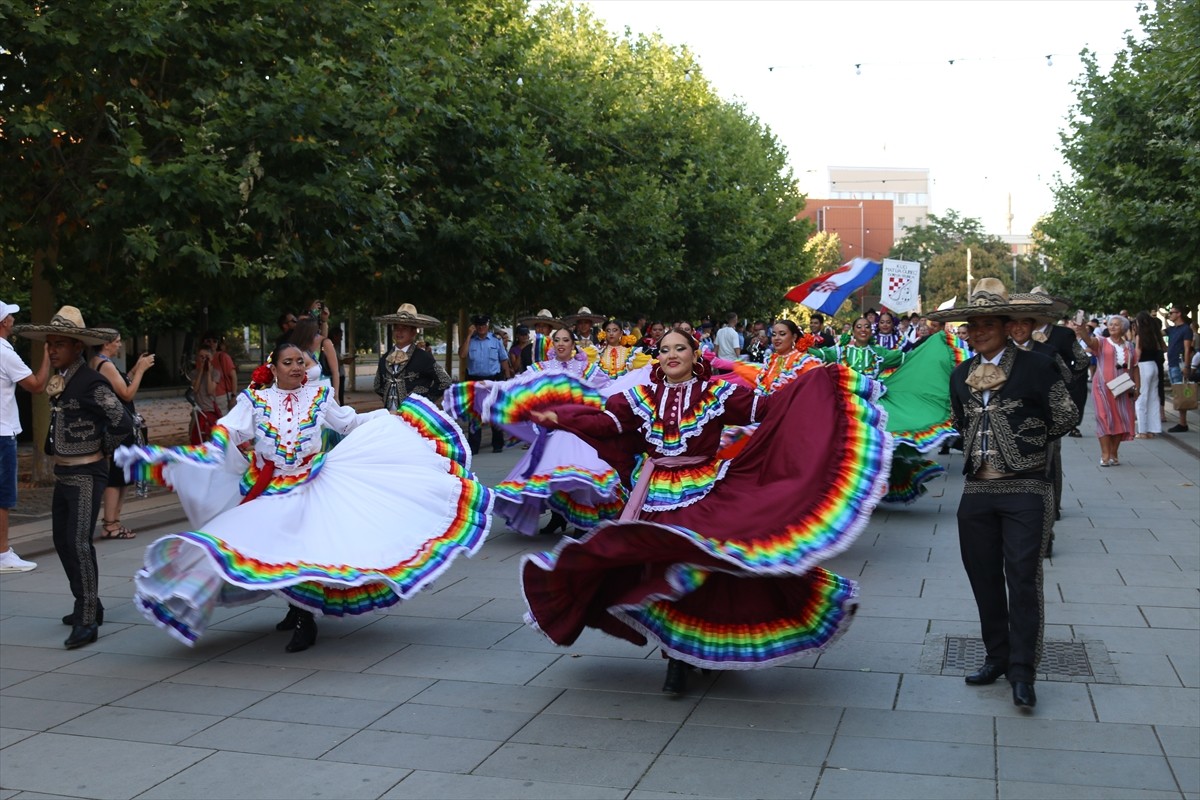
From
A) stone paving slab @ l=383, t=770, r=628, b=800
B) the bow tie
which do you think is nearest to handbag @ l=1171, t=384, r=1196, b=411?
the bow tie

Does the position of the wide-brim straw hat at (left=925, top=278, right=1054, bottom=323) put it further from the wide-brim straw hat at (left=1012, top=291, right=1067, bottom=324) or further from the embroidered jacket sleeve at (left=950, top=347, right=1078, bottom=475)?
the embroidered jacket sleeve at (left=950, top=347, right=1078, bottom=475)

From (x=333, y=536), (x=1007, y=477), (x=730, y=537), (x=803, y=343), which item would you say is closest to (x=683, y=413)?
(x=730, y=537)

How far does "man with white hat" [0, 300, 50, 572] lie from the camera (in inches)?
382

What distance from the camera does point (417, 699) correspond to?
642 cm

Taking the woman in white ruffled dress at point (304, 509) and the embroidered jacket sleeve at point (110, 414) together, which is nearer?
the woman in white ruffled dress at point (304, 509)

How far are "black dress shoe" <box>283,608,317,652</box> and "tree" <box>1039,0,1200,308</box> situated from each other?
1488cm

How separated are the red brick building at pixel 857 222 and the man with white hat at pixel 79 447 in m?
117

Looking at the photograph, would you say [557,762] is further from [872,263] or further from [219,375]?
[872,263]

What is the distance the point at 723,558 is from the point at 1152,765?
192 cm

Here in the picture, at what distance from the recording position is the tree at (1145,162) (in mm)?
19109

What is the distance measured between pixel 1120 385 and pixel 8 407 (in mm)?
12548

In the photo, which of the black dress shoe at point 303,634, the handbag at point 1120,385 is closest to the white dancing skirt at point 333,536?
the black dress shoe at point 303,634

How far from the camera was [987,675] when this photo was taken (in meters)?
6.42

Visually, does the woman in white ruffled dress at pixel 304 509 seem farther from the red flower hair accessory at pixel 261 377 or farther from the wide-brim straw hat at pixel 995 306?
the wide-brim straw hat at pixel 995 306
